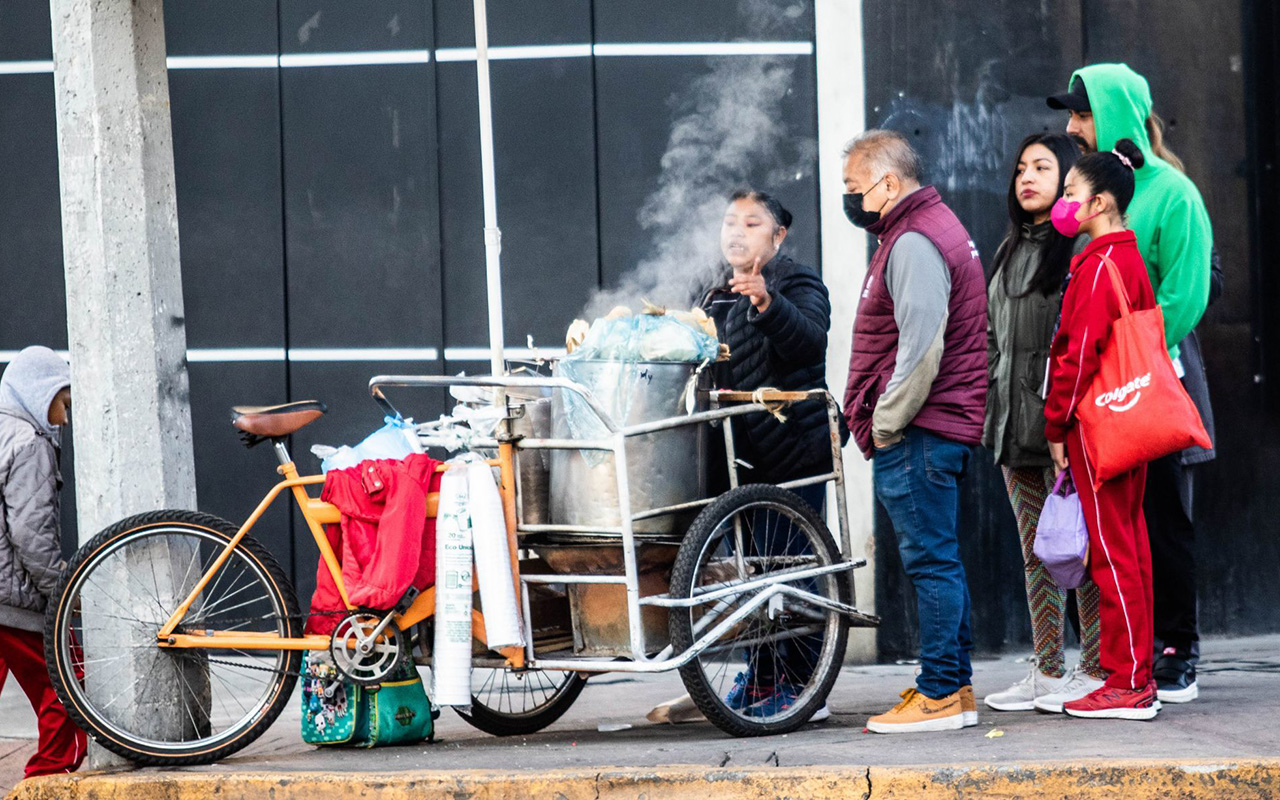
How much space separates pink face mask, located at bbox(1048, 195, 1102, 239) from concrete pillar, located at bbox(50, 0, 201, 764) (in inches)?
125

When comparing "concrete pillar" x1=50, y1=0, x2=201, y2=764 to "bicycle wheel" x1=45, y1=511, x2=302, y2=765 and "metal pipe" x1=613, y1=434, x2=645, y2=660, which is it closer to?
"bicycle wheel" x1=45, y1=511, x2=302, y2=765

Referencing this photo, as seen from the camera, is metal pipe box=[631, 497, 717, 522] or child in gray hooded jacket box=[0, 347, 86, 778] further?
child in gray hooded jacket box=[0, 347, 86, 778]

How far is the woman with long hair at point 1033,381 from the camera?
507 cm

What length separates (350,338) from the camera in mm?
7312

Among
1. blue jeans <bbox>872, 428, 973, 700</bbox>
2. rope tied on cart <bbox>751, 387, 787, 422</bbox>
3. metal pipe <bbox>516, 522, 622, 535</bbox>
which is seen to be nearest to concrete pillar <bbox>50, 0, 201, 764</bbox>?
metal pipe <bbox>516, 522, 622, 535</bbox>

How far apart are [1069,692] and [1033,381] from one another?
44.0 inches

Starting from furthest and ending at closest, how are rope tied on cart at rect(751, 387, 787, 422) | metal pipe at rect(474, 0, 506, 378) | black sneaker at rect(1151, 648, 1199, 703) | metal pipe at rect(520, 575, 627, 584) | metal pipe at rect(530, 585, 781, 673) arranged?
metal pipe at rect(474, 0, 506, 378) → black sneaker at rect(1151, 648, 1199, 703) → rope tied on cart at rect(751, 387, 787, 422) → metal pipe at rect(520, 575, 627, 584) → metal pipe at rect(530, 585, 781, 673)

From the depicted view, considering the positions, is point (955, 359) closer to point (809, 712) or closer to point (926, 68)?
point (809, 712)

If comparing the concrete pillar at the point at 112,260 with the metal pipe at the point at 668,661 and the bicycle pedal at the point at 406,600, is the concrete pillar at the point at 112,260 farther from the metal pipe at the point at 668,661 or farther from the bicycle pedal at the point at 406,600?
the metal pipe at the point at 668,661

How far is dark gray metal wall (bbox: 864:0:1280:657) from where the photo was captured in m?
7.00

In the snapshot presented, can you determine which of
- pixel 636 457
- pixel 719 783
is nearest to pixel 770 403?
pixel 636 457

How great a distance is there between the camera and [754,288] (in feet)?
16.4

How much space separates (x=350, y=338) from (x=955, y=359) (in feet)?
11.8

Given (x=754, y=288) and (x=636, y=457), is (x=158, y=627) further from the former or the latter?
(x=754, y=288)
